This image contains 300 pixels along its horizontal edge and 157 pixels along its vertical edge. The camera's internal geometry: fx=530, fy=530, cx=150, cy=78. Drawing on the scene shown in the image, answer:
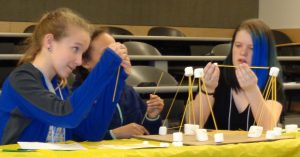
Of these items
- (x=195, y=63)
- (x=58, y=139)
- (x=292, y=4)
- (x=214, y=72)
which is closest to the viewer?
(x=58, y=139)

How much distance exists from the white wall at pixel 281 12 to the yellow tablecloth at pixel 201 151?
5.84 metres

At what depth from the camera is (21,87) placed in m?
1.57

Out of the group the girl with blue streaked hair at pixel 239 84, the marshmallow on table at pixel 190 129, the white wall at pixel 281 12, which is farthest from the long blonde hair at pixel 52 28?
the white wall at pixel 281 12

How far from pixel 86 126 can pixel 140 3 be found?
200 inches

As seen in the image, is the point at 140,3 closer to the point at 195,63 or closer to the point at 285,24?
the point at 285,24

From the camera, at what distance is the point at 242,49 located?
88.4 inches

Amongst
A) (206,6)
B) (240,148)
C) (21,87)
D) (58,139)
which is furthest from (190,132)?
(206,6)

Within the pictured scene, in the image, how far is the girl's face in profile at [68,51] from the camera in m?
1.66

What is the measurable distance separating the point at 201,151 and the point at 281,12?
20.8 feet

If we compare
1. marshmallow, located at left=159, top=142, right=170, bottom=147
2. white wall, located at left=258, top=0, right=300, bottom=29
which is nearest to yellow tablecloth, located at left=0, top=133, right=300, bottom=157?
marshmallow, located at left=159, top=142, right=170, bottom=147

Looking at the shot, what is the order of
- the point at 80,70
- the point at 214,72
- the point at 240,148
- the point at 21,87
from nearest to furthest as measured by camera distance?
the point at 240,148 → the point at 21,87 → the point at 214,72 → the point at 80,70

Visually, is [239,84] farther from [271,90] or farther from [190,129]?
[190,129]

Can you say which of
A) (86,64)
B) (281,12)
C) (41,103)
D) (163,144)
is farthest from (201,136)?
(281,12)

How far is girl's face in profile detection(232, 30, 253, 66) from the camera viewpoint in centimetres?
222
